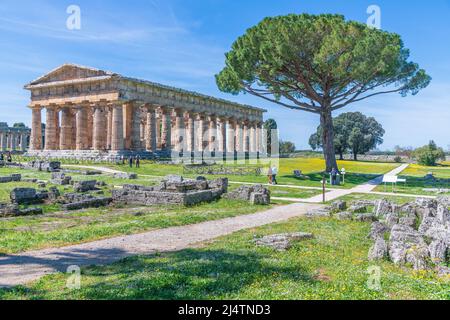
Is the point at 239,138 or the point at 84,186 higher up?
the point at 239,138

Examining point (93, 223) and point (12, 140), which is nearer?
point (93, 223)

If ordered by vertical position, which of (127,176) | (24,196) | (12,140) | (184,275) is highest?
(12,140)

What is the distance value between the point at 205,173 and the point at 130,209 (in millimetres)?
18869

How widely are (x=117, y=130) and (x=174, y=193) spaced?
3353 centimetres

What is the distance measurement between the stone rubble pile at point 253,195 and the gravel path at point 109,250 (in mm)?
4699

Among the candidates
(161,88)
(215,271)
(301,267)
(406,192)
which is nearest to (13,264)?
(215,271)

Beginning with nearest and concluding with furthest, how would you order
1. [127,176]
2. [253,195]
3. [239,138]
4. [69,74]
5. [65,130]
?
1. [253,195]
2. [127,176]
3. [69,74]
4. [65,130]
5. [239,138]

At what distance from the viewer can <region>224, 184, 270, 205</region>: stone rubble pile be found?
1936 cm

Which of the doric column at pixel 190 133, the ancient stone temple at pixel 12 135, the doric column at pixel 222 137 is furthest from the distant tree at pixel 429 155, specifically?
the ancient stone temple at pixel 12 135

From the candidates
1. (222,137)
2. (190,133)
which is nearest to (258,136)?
(222,137)

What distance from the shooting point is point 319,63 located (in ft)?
104

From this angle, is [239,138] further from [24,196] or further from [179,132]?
[24,196]

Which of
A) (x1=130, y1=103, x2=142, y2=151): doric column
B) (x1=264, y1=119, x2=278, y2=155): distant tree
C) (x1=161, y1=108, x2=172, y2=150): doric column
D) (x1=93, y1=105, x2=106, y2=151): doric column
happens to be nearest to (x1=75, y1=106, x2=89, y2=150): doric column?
(x1=93, y1=105, x2=106, y2=151): doric column
